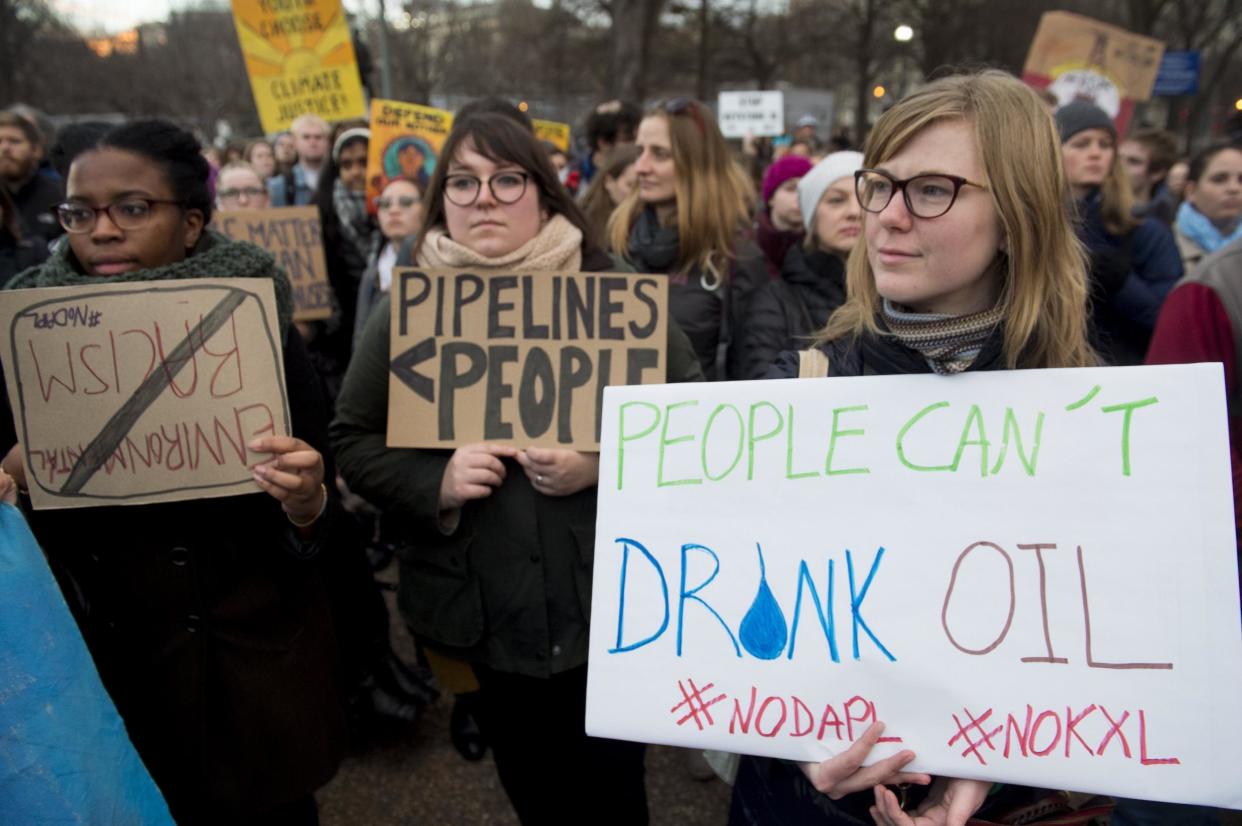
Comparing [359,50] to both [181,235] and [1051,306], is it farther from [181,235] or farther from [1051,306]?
[1051,306]

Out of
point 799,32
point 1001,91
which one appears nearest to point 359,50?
point 1001,91

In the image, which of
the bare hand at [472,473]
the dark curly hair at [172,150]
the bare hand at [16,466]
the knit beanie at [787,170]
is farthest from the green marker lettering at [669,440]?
the knit beanie at [787,170]

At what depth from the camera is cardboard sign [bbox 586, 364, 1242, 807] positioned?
116 cm

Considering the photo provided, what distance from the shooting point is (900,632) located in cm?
124

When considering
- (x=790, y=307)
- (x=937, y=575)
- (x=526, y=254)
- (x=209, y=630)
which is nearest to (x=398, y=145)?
(x=790, y=307)

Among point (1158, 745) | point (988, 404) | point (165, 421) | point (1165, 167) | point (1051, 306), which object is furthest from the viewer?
point (1165, 167)

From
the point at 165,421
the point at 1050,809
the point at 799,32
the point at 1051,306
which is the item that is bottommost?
the point at 1050,809

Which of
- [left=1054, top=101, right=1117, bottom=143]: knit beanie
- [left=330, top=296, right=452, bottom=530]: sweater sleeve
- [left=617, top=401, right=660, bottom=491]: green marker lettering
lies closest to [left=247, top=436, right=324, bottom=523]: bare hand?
[left=330, top=296, right=452, bottom=530]: sweater sleeve

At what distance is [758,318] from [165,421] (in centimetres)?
184

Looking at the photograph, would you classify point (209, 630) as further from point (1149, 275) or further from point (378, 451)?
point (1149, 275)

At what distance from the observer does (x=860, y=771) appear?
1267mm

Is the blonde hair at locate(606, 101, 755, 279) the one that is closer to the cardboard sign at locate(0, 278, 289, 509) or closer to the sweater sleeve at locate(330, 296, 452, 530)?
the sweater sleeve at locate(330, 296, 452, 530)

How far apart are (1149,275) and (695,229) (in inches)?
76.1

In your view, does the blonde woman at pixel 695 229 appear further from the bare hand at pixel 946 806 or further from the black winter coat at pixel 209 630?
the bare hand at pixel 946 806
